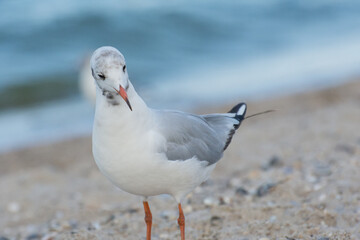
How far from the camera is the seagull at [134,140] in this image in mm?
3215

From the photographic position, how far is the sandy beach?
4.32m

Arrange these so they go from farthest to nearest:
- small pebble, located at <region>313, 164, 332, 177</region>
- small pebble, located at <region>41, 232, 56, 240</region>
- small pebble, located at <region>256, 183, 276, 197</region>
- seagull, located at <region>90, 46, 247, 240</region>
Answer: small pebble, located at <region>313, 164, 332, 177</region> < small pebble, located at <region>256, 183, 276, 197</region> < small pebble, located at <region>41, 232, 56, 240</region> < seagull, located at <region>90, 46, 247, 240</region>

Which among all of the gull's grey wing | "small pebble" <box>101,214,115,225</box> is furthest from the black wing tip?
"small pebble" <box>101,214,115,225</box>

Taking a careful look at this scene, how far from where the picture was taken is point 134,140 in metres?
3.38

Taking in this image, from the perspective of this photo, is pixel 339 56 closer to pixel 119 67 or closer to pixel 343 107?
pixel 343 107

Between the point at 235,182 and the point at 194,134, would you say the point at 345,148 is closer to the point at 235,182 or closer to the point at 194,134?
the point at 235,182

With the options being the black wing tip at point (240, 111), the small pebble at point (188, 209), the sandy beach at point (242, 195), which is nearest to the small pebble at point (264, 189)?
the sandy beach at point (242, 195)

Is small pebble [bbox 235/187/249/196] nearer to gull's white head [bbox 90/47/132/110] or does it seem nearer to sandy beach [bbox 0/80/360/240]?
sandy beach [bbox 0/80/360/240]

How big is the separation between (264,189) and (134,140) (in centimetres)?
194

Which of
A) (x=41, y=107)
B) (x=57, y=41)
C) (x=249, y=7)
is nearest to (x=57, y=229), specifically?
(x=41, y=107)

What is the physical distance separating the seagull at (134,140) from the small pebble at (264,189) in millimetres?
1270

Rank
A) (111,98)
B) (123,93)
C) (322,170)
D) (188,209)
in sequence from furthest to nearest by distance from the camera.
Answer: (322,170) < (188,209) < (111,98) < (123,93)

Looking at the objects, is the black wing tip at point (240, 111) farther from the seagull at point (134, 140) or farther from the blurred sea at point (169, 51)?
the blurred sea at point (169, 51)

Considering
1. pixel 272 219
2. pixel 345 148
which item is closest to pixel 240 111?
pixel 272 219
